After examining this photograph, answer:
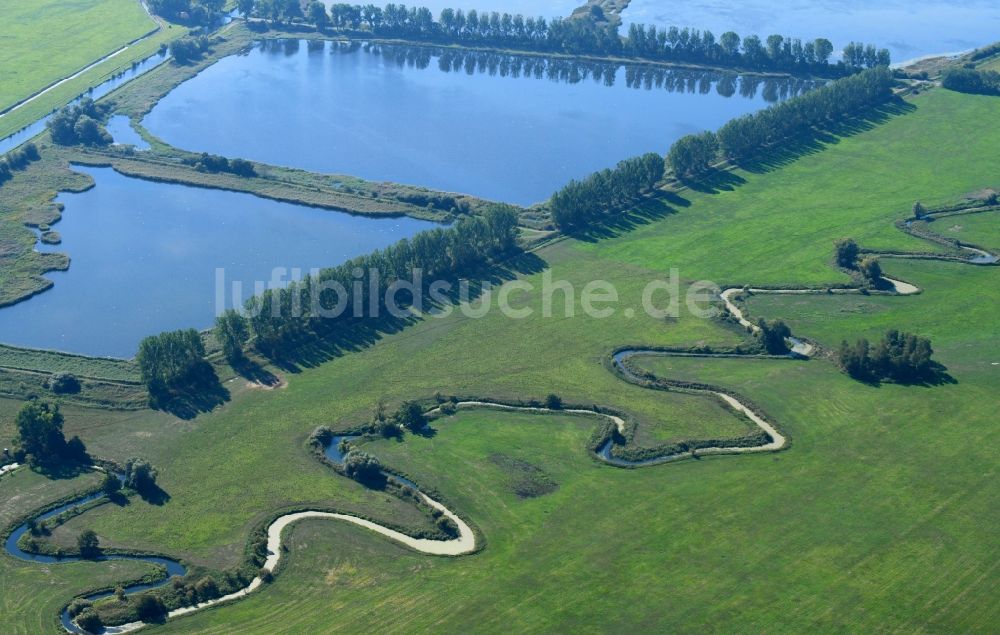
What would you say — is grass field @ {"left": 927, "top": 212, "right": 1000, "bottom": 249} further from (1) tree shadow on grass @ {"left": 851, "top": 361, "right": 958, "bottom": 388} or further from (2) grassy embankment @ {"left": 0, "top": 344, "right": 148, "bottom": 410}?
(2) grassy embankment @ {"left": 0, "top": 344, "right": 148, "bottom": 410}

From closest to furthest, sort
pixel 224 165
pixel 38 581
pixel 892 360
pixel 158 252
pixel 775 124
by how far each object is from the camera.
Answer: pixel 38 581, pixel 892 360, pixel 158 252, pixel 224 165, pixel 775 124

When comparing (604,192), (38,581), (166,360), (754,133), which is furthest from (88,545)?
(754,133)

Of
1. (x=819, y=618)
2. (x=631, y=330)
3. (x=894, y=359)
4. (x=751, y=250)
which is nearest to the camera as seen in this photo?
(x=819, y=618)

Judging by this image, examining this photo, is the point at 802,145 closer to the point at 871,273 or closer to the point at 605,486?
the point at 871,273

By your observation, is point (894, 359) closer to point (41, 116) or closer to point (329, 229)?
point (329, 229)

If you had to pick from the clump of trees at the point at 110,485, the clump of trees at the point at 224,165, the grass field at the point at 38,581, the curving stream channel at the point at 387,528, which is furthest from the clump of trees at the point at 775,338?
the clump of trees at the point at 224,165

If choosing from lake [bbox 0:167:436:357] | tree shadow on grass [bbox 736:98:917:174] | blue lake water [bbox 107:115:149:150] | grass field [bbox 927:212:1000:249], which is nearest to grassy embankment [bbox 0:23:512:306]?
lake [bbox 0:167:436:357]

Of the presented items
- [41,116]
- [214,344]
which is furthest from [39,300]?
[41,116]

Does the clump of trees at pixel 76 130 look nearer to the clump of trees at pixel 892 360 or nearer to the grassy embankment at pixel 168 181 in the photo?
the grassy embankment at pixel 168 181
